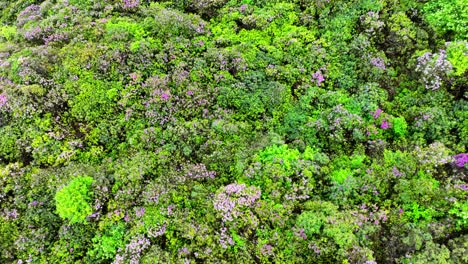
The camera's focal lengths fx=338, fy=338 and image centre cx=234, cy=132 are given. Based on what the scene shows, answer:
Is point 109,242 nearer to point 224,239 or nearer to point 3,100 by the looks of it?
point 224,239

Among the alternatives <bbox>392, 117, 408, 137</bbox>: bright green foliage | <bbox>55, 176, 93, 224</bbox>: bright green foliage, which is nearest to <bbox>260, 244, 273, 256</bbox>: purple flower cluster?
<bbox>55, 176, 93, 224</bbox>: bright green foliage

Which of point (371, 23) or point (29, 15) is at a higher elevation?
point (371, 23)

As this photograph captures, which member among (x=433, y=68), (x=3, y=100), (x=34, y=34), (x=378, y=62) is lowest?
(x=3, y=100)

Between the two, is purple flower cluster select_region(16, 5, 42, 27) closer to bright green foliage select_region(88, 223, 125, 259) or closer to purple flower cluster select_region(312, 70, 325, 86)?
bright green foliage select_region(88, 223, 125, 259)

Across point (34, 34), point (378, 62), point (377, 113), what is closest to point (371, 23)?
point (378, 62)

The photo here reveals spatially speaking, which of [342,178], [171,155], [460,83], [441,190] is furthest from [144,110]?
[460,83]

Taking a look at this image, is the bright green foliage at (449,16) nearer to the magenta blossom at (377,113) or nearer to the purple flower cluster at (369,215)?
the magenta blossom at (377,113)
